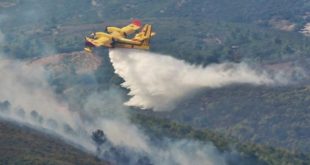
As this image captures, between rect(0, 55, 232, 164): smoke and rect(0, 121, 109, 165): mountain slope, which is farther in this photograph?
rect(0, 55, 232, 164): smoke

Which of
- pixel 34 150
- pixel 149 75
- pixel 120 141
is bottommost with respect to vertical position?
pixel 120 141

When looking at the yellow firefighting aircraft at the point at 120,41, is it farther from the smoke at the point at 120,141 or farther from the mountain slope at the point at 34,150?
the smoke at the point at 120,141

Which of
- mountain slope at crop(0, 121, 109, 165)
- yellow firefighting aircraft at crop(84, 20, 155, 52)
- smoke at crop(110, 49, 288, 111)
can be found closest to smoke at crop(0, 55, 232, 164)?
smoke at crop(110, 49, 288, 111)

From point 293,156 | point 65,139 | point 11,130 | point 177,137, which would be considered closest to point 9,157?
point 11,130

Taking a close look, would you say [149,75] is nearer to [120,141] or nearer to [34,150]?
[120,141]

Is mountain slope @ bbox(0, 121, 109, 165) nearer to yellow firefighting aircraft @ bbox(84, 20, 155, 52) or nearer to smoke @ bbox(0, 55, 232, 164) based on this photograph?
smoke @ bbox(0, 55, 232, 164)

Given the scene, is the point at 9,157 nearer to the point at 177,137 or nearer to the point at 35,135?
the point at 35,135

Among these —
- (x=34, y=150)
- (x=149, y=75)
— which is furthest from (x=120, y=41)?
(x=34, y=150)

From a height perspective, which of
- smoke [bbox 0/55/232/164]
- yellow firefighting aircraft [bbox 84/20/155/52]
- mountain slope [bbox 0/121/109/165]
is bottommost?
smoke [bbox 0/55/232/164]

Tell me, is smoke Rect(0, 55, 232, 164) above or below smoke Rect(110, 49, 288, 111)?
below

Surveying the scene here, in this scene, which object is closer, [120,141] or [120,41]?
[120,41]

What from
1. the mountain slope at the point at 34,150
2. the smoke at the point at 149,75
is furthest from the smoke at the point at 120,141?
the mountain slope at the point at 34,150
